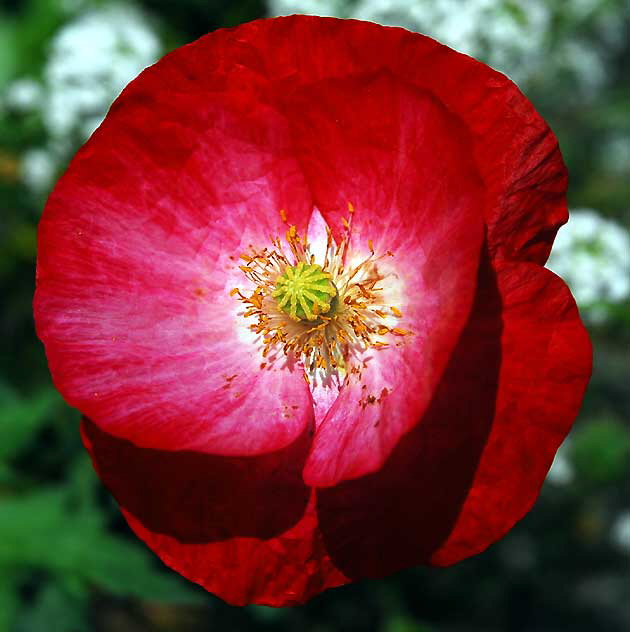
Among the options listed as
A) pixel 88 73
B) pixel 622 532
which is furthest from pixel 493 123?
pixel 622 532

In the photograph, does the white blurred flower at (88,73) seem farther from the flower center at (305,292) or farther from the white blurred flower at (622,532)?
the white blurred flower at (622,532)

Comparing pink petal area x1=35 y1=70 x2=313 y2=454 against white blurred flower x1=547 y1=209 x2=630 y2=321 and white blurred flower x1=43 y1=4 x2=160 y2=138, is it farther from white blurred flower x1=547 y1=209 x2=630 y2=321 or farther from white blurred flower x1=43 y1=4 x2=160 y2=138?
white blurred flower x1=43 y1=4 x2=160 y2=138

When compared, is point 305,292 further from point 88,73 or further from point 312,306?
point 88,73

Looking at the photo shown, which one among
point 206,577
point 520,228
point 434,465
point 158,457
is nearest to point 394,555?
point 434,465

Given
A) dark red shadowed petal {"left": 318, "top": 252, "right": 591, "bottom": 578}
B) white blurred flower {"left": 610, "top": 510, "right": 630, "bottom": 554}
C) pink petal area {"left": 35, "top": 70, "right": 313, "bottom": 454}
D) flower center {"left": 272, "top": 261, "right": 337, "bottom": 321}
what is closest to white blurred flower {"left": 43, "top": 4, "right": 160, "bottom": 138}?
pink petal area {"left": 35, "top": 70, "right": 313, "bottom": 454}

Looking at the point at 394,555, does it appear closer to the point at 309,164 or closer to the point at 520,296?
the point at 520,296

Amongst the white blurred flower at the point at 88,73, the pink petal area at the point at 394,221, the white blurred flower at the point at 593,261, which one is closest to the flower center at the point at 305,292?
the pink petal area at the point at 394,221
